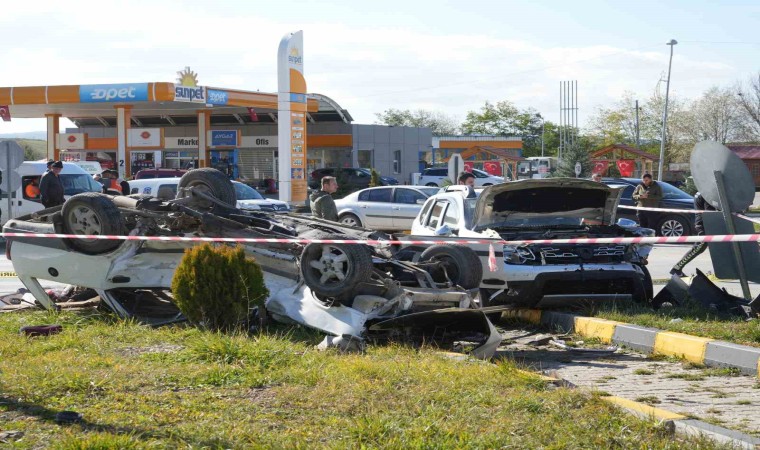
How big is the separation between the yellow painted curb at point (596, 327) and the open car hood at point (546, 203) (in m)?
1.56

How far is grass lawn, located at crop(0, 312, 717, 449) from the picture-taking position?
15.7 feet

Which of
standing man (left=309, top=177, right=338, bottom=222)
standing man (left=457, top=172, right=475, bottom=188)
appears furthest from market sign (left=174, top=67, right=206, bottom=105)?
standing man (left=309, top=177, right=338, bottom=222)

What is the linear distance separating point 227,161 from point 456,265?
153 feet

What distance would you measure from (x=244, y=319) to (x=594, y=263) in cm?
391

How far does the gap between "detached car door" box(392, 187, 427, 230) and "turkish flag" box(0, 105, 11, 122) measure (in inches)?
1125

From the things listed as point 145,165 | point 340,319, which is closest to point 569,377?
point 340,319

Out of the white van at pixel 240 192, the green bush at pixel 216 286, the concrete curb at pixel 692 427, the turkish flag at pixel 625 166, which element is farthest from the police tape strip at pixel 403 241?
the turkish flag at pixel 625 166

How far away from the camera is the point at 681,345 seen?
806 centimetres

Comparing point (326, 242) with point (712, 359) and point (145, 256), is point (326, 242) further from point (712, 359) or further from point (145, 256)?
point (712, 359)

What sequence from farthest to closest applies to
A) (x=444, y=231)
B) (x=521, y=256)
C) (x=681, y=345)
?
(x=444, y=231)
(x=521, y=256)
(x=681, y=345)

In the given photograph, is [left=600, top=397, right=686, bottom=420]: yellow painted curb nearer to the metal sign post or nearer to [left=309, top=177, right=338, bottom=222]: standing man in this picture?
the metal sign post

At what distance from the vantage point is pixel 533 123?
13788 cm

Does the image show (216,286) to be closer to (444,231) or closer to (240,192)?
(444,231)

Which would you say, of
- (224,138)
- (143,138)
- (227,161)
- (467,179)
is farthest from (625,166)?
(467,179)
